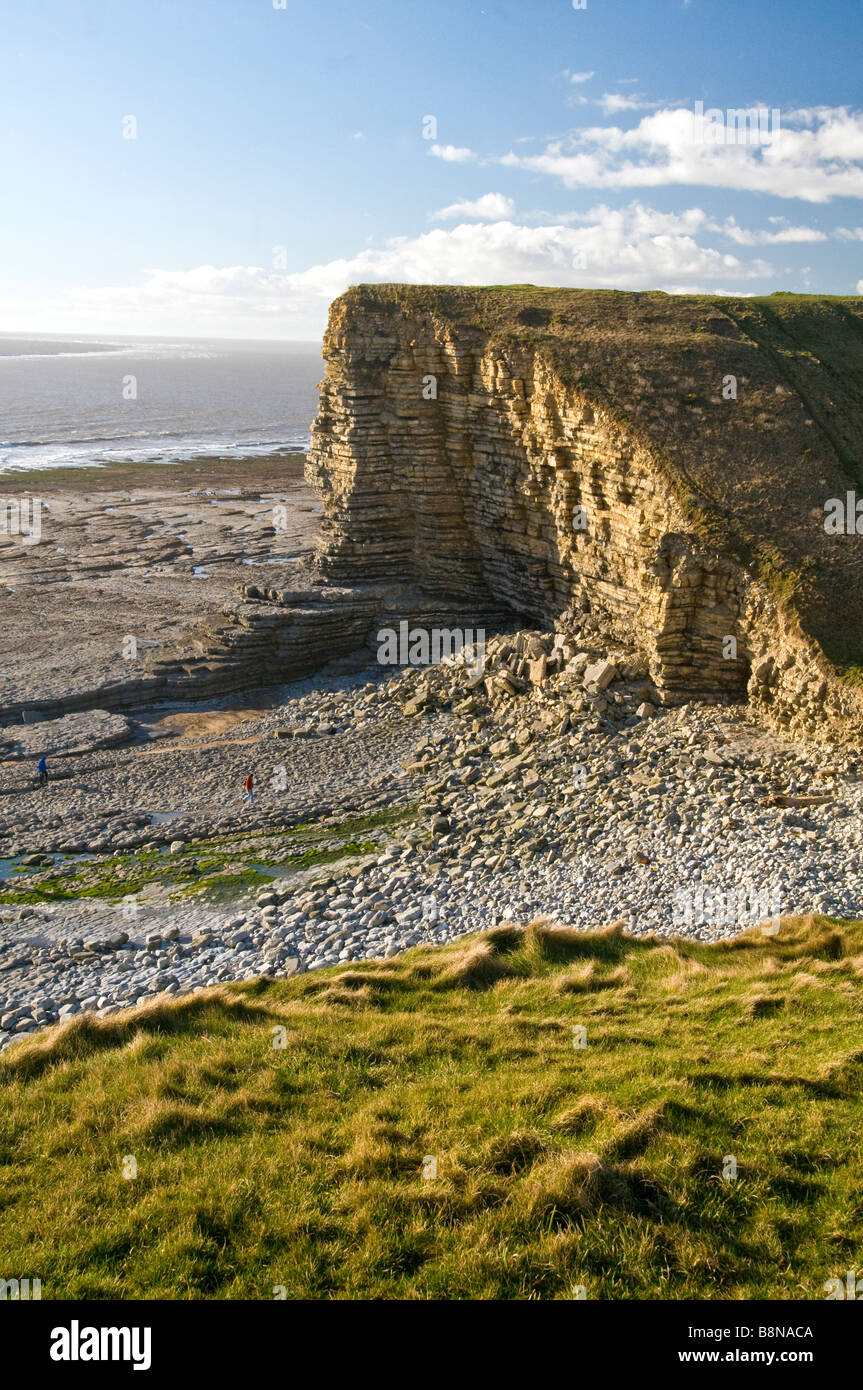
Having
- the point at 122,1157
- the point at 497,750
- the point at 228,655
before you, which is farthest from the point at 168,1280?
the point at 228,655

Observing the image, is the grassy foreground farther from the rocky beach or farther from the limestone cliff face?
the limestone cliff face

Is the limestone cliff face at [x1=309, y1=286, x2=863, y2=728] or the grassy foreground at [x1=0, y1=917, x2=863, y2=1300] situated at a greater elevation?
the limestone cliff face at [x1=309, y1=286, x2=863, y2=728]

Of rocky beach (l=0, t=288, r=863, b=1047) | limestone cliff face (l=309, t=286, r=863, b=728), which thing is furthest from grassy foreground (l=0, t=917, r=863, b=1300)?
limestone cliff face (l=309, t=286, r=863, b=728)

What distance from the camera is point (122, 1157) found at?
487 inches

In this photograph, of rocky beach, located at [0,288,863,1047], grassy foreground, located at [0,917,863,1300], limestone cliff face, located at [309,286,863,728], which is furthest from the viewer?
limestone cliff face, located at [309,286,863,728]

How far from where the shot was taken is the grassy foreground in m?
9.82

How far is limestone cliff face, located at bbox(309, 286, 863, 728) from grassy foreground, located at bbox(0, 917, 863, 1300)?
1417 centimetres

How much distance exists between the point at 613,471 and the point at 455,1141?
26.9 m

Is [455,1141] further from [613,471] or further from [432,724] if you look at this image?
[613,471]

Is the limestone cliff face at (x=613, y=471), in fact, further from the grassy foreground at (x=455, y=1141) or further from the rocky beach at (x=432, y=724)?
the grassy foreground at (x=455, y=1141)

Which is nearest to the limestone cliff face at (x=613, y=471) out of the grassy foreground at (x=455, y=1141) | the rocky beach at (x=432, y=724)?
the rocky beach at (x=432, y=724)

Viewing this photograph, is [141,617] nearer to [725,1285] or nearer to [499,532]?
[499,532]

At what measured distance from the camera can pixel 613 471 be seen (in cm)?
3425
